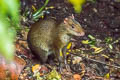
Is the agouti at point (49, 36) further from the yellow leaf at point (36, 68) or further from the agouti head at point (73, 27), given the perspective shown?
the yellow leaf at point (36, 68)

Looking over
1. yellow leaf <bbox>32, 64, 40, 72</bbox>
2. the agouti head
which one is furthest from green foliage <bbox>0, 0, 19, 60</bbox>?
yellow leaf <bbox>32, 64, 40, 72</bbox>

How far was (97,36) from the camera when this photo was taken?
6.54 metres

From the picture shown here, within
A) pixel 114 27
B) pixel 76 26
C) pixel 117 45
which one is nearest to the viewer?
pixel 76 26

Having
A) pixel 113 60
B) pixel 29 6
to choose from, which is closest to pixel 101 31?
pixel 113 60

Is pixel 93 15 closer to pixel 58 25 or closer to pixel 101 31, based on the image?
pixel 101 31

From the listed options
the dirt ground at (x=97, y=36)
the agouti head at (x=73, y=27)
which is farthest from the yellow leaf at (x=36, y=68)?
the agouti head at (x=73, y=27)

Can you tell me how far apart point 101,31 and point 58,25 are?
2.04 meters

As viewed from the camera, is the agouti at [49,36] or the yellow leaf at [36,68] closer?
the agouti at [49,36]

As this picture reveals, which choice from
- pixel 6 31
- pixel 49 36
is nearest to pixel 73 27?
pixel 49 36

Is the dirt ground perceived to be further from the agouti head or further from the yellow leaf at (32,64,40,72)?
the agouti head

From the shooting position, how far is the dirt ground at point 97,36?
5.45 meters

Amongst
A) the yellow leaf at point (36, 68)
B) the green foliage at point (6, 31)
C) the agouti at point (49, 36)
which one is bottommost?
the yellow leaf at point (36, 68)

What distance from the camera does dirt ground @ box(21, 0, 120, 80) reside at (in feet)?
17.9

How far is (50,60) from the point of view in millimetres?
5414
